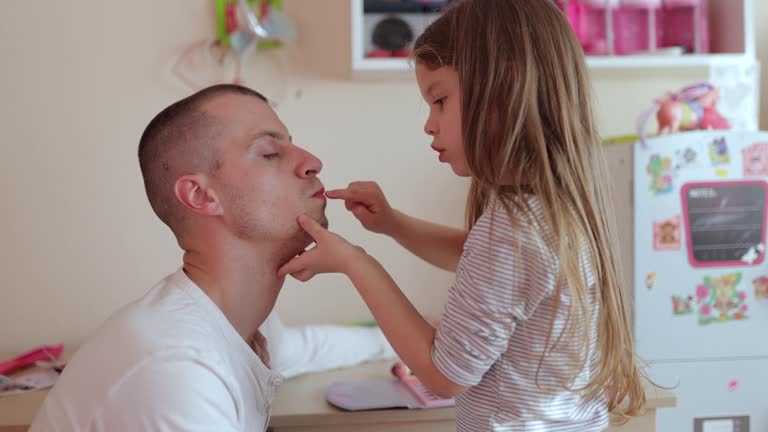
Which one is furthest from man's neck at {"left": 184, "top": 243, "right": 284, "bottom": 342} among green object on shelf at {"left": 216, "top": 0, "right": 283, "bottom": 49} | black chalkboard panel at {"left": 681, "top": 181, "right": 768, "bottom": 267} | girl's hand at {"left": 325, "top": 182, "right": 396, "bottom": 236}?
black chalkboard panel at {"left": 681, "top": 181, "right": 768, "bottom": 267}

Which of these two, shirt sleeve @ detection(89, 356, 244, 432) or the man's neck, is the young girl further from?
shirt sleeve @ detection(89, 356, 244, 432)

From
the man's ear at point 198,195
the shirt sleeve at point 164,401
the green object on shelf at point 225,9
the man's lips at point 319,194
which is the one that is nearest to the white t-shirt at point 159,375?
the shirt sleeve at point 164,401

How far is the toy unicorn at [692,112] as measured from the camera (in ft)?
6.57

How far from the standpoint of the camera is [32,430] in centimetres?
113

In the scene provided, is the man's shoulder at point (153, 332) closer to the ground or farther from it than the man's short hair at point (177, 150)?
closer to the ground

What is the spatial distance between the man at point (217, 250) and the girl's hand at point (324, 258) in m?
0.08

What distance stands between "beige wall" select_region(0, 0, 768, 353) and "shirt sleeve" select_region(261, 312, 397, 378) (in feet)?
1.08

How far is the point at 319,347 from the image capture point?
1881mm

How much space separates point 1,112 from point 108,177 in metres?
0.38

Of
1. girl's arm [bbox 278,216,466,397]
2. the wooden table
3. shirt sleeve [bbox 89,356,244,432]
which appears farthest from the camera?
the wooden table

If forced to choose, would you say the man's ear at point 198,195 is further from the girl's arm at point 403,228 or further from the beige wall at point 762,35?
the beige wall at point 762,35

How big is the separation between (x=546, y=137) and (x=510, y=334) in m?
0.32

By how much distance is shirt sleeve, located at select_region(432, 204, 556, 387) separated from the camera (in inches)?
41.6

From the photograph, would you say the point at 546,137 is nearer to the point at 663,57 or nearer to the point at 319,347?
the point at 319,347
